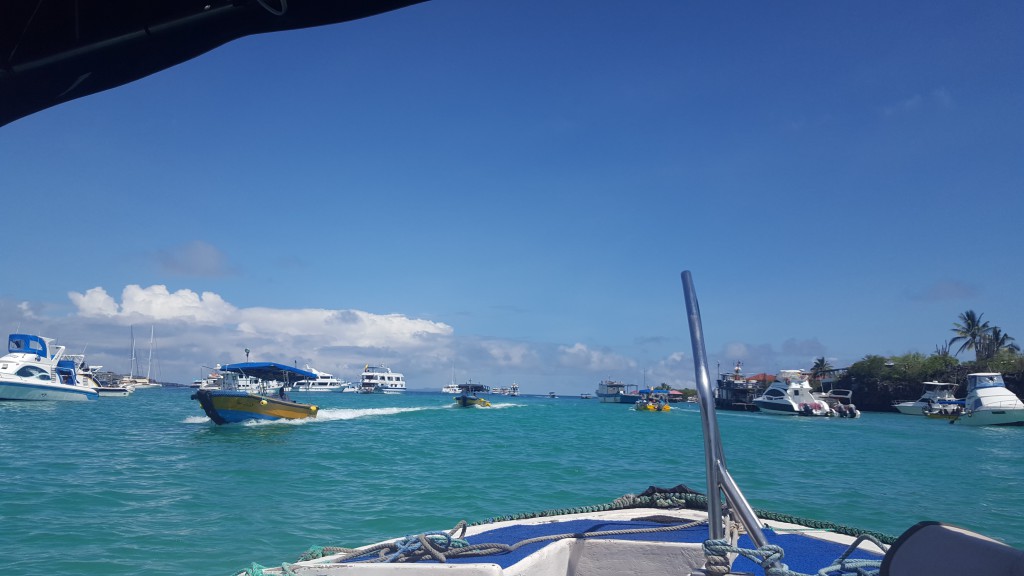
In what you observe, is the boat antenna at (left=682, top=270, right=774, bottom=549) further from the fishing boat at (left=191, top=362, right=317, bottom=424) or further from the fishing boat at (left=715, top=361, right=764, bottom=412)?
the fishing boat at (left=715, top=361, right=764, bottom=412)

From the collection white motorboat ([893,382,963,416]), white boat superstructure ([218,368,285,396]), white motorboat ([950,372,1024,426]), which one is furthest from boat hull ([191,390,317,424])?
white motorboat ([893,382,963,416])

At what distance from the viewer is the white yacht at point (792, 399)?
54222mm

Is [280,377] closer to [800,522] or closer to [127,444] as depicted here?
[127,444]

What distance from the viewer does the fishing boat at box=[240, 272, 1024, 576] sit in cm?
193

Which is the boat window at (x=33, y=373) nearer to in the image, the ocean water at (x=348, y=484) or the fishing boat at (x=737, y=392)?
the ocean water at (x=348, y=484)

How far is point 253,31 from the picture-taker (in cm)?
257

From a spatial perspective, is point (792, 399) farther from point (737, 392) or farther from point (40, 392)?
point (40, 392)

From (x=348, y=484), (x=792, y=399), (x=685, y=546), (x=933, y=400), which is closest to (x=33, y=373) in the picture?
(x=348, y=484)

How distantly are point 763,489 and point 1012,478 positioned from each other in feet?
30.1

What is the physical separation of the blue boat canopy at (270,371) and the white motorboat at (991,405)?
4243 centimetres

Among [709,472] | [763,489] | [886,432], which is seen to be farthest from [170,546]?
[886,432]

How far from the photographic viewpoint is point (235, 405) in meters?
26.9

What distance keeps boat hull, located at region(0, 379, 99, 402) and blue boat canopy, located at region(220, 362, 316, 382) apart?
26.3 meters

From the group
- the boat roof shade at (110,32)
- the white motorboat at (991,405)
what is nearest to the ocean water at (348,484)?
the boat roof shade at (110,32)
